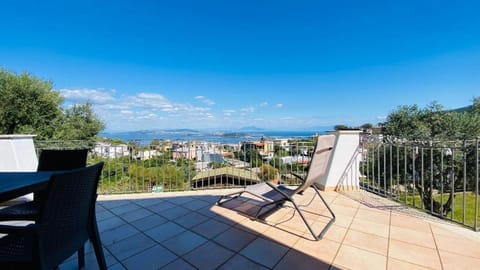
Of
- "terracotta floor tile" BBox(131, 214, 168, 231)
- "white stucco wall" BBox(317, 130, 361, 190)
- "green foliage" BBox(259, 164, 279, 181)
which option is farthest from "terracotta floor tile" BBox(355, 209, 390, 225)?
"terracotta floor tile" BBox(131, 214, 168, 231)

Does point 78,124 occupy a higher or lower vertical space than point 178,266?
higher

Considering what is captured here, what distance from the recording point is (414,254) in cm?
180

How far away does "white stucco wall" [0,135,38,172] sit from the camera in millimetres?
3153

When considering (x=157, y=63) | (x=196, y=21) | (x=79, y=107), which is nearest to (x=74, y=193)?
(x=196, y=21)

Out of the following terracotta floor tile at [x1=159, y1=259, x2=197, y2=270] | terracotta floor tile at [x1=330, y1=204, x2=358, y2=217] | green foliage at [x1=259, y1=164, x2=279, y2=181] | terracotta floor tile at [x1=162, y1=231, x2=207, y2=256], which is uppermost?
green foliage at [x1=259, y1=164, x2=279, y2=181]

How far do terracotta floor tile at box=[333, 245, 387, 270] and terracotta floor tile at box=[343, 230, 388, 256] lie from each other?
0.28 ft

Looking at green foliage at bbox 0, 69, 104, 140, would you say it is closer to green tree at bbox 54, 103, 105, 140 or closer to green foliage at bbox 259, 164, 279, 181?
green tree at bbox 54, 103, 105, 140

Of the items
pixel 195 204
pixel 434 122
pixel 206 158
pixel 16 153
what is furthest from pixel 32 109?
pixel 434 122

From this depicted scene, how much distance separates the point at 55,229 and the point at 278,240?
1820mm

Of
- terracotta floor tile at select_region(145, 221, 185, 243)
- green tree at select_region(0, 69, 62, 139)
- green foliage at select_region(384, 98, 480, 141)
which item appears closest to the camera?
terracotta floor tile at select_region(145, 221, 185, 243)

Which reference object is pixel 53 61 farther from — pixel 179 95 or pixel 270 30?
pixel 270 30

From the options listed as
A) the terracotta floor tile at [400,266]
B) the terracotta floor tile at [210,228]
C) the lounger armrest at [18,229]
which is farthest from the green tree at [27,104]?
the terracotta floor tile at [400,266]

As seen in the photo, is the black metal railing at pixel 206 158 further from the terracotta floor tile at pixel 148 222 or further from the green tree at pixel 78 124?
the green tree at pixel 78 124

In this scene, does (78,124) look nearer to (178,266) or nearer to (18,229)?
(178,266)
